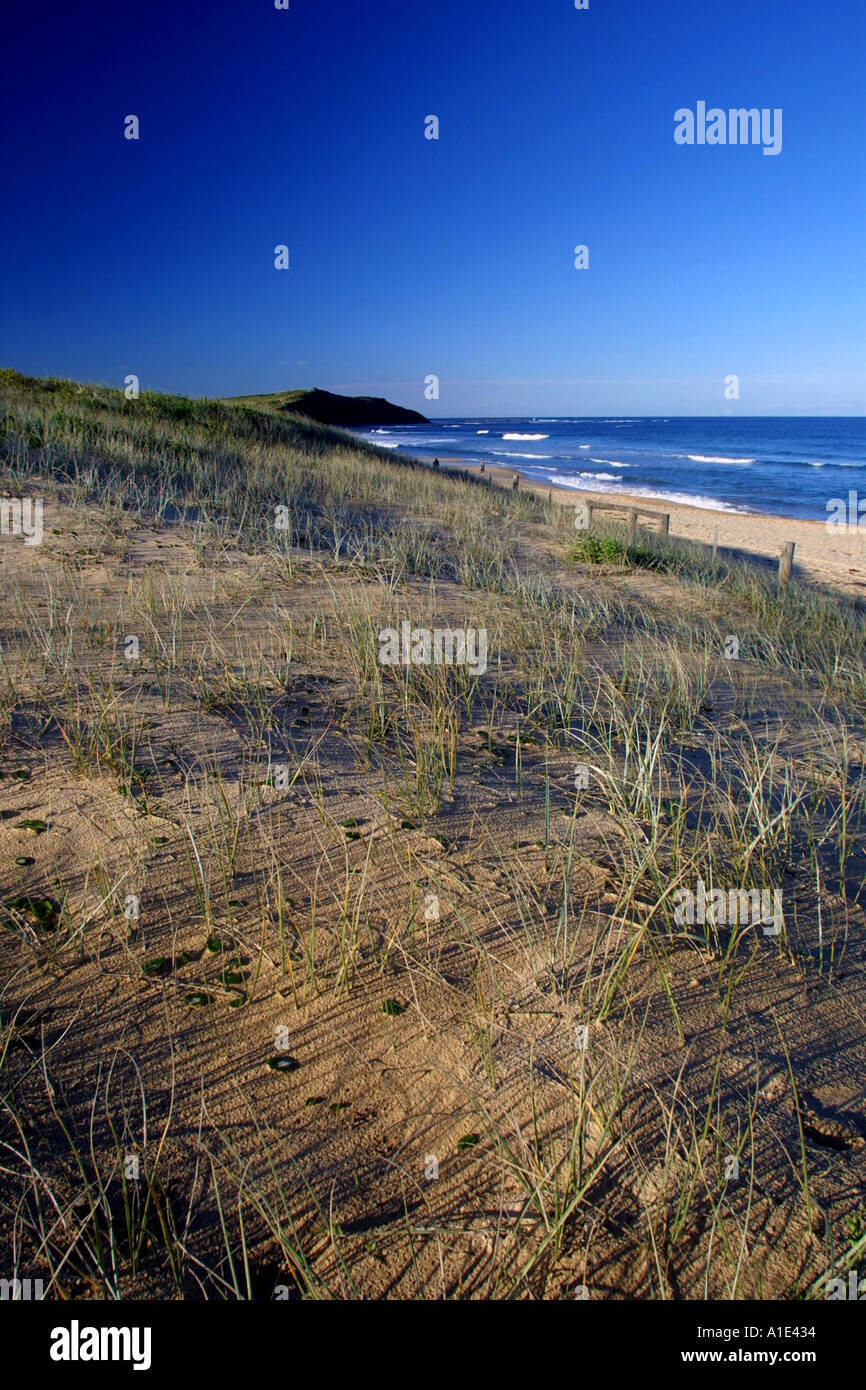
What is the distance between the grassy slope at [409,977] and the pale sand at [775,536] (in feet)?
40.8

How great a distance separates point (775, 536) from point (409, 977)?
901 inches

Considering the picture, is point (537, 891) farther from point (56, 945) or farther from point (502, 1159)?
point (56, 945)

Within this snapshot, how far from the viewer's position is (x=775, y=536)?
71.1 feet

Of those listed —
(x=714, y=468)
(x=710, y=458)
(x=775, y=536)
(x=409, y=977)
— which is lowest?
(x=409, y=977)

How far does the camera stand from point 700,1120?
71.7 inches

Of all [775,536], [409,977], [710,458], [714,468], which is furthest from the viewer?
[710,458]

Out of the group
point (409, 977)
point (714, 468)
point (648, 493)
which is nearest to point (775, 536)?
point (648, 493)

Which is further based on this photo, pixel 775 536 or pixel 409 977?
pixel 775 536

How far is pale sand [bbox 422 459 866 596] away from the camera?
15969mm

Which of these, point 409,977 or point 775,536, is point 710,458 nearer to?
point 775,536

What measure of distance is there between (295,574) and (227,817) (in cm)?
440

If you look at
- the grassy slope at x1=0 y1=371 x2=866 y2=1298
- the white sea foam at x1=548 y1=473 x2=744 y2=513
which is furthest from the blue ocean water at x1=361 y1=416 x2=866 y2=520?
the grassy slope at x1=0 y1=371 x2=866 y2=1298

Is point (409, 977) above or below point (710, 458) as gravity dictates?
below

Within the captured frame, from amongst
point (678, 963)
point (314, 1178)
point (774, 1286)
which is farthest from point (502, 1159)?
point (678, 963)
